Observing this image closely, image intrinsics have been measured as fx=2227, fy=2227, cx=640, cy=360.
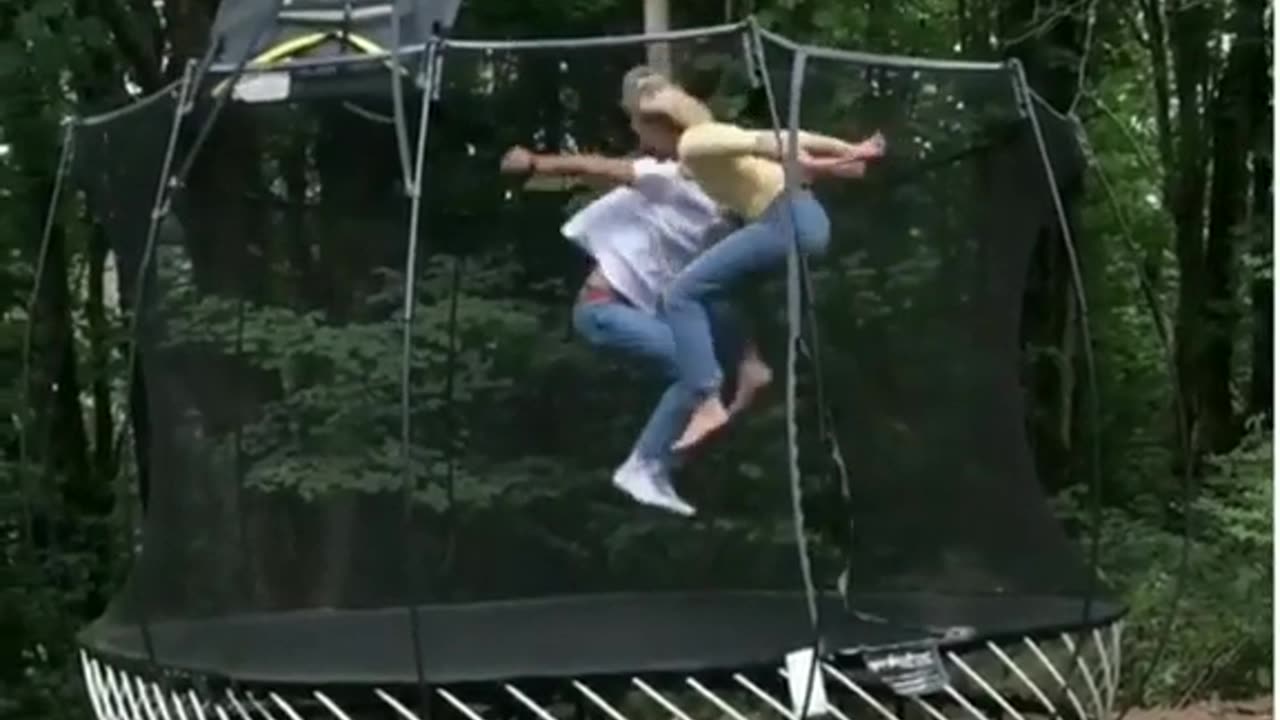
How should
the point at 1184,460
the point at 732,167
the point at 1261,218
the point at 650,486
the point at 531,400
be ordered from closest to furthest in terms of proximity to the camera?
the point at 732,167
the point at 650,486
the point at 531,400
the point at 1184,460
the point at 1261,218

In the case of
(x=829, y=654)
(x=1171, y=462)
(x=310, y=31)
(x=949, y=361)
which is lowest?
(x=1171, y=462)

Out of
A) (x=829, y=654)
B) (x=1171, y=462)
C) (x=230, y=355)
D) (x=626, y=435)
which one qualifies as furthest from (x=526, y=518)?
(x=1171, y=462)

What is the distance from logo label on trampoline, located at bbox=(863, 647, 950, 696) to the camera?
3029 millimetres

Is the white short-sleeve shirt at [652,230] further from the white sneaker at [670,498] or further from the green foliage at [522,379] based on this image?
the white sneaker at [670,498]

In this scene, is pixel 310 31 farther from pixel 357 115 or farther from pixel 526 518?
pixel 526 518

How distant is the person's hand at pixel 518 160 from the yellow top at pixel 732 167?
31 cm

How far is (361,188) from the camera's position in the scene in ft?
12.4

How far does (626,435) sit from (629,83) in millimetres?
707

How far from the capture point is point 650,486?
3.85 metres

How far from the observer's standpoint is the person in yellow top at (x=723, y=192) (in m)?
3.34

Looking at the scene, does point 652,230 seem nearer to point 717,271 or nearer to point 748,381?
point 717,271

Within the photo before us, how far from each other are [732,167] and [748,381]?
0.41m

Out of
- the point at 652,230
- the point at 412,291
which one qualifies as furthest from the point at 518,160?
the point at 412,291

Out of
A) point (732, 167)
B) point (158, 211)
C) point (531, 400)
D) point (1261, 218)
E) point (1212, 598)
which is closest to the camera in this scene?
point (158, 211)
